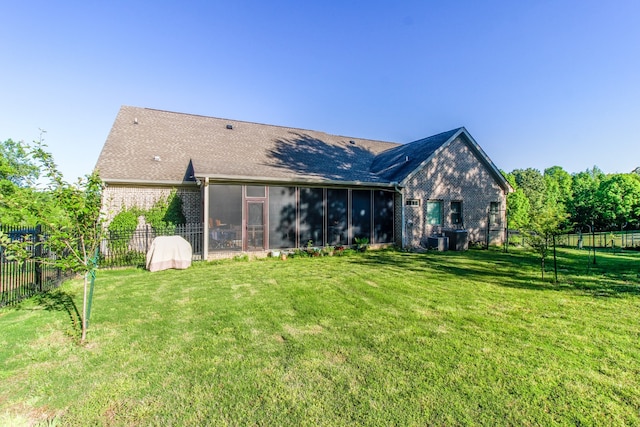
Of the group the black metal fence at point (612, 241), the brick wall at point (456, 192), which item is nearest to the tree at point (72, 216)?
the brick wall at point (456, 192)

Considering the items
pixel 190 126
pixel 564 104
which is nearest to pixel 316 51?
pixel 190 126

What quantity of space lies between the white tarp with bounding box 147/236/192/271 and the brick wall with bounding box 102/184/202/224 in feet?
10.6

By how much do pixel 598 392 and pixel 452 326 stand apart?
1860 millimetres

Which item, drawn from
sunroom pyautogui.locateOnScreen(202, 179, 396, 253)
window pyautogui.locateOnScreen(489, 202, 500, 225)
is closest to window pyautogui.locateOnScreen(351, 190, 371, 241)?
sunroom pyautogui.locateOnScreen(202, 179, 396, 253)

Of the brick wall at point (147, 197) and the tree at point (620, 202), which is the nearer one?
the brick wall at point (147, 197)

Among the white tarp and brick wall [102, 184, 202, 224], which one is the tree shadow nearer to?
brick wall [102, 184, 202, 224]

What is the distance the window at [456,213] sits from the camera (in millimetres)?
15711

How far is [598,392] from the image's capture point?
282 cm

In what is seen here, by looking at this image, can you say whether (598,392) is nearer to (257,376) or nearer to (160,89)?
(257,376)

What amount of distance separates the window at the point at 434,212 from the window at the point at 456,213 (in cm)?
94

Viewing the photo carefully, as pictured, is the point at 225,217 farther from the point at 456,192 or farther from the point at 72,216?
the point at 456,192

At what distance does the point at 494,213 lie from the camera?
55.2 ft

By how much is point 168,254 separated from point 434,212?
12947 mm

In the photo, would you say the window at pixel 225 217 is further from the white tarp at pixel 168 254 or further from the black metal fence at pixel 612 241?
the black metal fence at pixel 612 241
